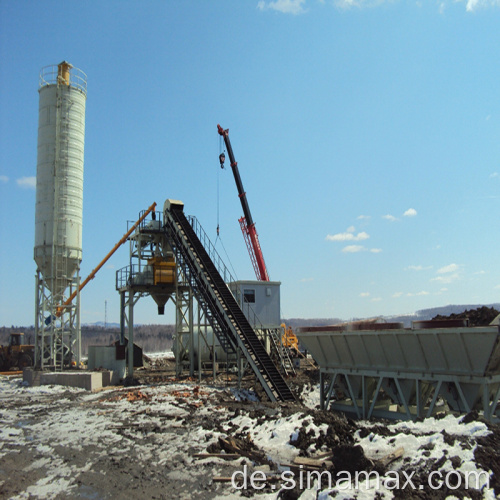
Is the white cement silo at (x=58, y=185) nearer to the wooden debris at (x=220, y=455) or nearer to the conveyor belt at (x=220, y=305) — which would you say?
the conveyor belt at (x=220, y=305)

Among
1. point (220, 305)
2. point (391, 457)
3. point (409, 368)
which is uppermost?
point (220, 305)

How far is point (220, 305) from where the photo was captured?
2405cm

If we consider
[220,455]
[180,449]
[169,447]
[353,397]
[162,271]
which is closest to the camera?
[220,455]

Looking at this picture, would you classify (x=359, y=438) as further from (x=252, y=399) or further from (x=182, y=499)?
(x=252, y=399)

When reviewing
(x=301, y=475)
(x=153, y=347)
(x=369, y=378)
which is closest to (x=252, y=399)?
(x=369, y=378)

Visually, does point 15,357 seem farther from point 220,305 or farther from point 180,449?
point 180,449

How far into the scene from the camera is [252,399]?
2092 centimetres

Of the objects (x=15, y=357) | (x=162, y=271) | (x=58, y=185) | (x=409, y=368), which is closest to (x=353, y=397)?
(x=409, y=368)

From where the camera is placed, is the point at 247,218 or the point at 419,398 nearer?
the point at 419,398

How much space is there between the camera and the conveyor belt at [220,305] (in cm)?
2109

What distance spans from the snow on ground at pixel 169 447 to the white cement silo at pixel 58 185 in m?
12.0

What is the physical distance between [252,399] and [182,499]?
11711mm

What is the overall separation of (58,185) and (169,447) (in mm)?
21248

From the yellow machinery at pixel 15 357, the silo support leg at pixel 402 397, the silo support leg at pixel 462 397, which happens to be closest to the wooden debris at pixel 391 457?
the silo support leg at pixel 462 397
